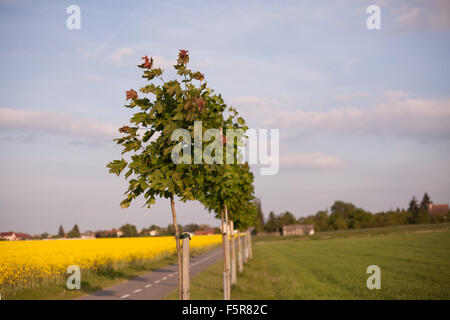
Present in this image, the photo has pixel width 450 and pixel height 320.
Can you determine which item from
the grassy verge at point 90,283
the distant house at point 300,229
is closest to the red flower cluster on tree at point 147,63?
the grassy verge at point 90,283

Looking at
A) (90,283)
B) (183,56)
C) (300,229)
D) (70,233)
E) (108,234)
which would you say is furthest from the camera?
(300,229)

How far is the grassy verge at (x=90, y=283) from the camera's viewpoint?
15062 mm

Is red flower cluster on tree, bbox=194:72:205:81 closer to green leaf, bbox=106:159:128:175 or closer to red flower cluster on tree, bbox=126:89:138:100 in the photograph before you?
red flower cluster on tree, bbox=126:89:138:100

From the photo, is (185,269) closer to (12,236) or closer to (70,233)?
(12,236)

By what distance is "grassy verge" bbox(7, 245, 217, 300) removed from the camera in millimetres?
15062

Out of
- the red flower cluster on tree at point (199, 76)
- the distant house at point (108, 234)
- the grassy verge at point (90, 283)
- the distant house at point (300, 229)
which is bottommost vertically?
the distant house at point (300, 229)

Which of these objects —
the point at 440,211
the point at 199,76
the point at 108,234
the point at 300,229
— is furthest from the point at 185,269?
the point at 300,229

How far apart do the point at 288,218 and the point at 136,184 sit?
179 meters

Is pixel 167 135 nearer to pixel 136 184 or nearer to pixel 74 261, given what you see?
pixel 136 184

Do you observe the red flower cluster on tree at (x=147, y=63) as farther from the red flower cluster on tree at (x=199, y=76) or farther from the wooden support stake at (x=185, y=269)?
the wooden support stake at (x=185, y=269)

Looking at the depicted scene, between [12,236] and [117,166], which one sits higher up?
[117,166]

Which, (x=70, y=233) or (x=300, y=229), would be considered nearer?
(x=70, y=233)

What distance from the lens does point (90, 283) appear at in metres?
20.3

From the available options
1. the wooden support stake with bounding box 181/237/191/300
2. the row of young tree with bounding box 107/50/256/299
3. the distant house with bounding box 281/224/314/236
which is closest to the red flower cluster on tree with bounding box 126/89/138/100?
the row of young tree with bounding box 107/50/256/299
